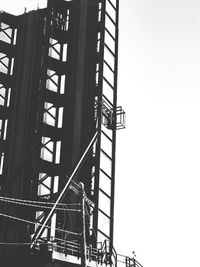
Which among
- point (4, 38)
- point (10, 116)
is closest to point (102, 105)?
point (10, 116)

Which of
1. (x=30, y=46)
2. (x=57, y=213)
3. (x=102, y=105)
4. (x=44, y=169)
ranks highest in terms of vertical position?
(x=30, y=46)

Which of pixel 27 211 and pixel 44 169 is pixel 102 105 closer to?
pixel 44 169

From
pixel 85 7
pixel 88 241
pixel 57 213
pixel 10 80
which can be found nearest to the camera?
pixel 88 241

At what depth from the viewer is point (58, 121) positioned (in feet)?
114

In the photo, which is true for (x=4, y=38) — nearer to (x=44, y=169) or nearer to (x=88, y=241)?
(x=44, y=169)

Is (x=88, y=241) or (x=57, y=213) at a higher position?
(x=57, y=213)

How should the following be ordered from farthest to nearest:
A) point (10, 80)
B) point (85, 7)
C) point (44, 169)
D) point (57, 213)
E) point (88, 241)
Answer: point (10, 80), point (85, 7), point (44, 169), point (57, 213), point (88, 241)

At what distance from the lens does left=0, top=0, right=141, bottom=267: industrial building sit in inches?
1194

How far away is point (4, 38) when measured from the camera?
39688 millimetres

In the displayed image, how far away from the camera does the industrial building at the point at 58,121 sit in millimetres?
30338

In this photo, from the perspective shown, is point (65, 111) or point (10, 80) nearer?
point (65, 111)

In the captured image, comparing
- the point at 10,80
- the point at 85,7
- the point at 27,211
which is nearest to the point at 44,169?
the point at 27,211

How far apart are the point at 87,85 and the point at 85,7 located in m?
6.32

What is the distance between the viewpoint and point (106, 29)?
35000 millimetres
